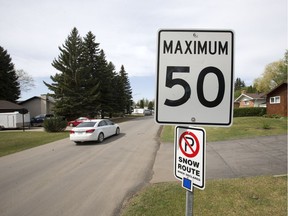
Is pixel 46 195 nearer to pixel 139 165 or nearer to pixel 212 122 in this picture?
pixel 139 165

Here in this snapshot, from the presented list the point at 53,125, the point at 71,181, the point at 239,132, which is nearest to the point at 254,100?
the point at 239,132

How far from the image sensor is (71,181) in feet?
21.5

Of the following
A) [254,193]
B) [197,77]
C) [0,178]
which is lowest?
[0,178]

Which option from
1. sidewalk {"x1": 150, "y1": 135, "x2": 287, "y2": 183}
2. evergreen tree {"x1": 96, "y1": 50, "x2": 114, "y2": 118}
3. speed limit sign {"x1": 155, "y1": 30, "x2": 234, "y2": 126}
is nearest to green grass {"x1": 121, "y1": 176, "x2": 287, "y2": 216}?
sidewalk {"x1": 150, "y1": 135, "x2": 287, "y2": 183}

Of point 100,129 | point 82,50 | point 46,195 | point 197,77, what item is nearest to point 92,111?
point 82,50

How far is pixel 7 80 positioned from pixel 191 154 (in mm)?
53050

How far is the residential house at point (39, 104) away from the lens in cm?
4794

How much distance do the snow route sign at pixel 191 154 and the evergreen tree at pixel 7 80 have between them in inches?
2039

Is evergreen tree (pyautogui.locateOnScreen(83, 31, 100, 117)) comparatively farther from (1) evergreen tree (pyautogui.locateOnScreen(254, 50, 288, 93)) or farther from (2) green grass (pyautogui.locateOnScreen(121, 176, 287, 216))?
(1) evergreen tree (pyautogui.locateOnScreen(254, 50, 288, 93))

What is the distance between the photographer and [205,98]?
6.31 ft

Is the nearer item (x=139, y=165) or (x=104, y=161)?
(x=139, y=165)

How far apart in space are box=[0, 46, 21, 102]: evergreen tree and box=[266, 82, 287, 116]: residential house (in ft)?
158

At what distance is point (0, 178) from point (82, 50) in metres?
30.9

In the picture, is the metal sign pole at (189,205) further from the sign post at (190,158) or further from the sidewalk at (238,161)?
the sidewalk at (238,161)
